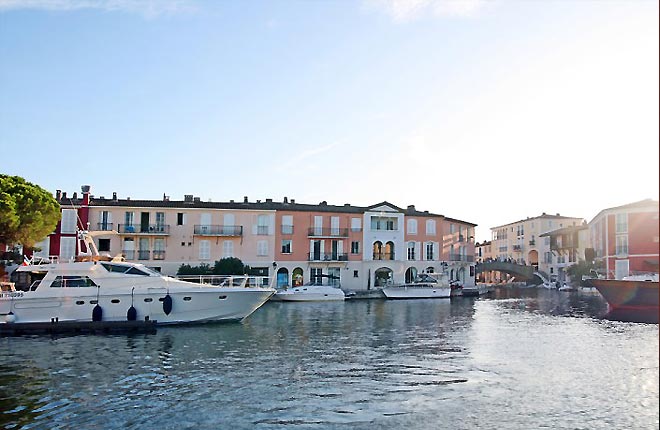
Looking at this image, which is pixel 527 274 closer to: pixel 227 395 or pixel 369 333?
pixel 369 333

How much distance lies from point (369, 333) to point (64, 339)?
13191mm

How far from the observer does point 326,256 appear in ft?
192

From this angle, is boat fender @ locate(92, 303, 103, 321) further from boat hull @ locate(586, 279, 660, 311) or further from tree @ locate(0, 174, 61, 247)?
boat hull @ locate(586, 279, 660, 311)

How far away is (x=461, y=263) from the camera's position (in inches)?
2645

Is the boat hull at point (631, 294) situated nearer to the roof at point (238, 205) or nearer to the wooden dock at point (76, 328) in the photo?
the roof at point (238, 205)

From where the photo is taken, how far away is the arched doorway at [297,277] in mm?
57438

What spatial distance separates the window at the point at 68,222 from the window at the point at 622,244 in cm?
4976

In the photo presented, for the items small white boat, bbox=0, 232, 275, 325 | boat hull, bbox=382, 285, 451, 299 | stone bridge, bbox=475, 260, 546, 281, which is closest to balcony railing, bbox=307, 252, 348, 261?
boat hull, bbox=382, 285, 451, 299

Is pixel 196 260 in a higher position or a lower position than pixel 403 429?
higher

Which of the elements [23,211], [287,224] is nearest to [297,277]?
[287,224]

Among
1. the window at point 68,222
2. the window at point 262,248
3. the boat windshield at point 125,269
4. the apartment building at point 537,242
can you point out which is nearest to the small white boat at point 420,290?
the window at point 262,248

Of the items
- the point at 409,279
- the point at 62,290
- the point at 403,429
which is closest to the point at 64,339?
the point at 62,290

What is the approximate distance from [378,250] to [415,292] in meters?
8.20

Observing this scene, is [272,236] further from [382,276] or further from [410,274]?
[410,274]
